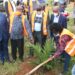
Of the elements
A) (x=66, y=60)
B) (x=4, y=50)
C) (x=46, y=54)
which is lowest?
(x=4, y=50)

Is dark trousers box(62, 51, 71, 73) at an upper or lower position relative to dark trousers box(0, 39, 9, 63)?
upper

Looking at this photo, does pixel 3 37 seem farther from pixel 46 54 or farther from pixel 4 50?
pixel 46 54

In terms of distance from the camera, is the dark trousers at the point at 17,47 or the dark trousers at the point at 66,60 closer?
the dark trousers at the point at 66,60

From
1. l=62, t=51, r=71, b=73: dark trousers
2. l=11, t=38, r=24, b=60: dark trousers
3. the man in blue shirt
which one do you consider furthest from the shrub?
the man in blue shirt

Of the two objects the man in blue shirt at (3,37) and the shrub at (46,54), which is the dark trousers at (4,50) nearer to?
the man in blue shirt at (3,37)

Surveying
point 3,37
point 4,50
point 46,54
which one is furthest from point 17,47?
point 46,54

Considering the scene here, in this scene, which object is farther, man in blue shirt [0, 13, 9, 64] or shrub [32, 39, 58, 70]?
man in blue shirt [0, 13, 9, 64]

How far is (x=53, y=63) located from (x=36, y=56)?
0.70 metres

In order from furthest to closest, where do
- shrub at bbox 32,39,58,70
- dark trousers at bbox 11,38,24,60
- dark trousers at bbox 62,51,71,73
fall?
dark trousers at bbox 11,38,24,60, shrub at bbox 32,39,58,70, dark trousers at bbox 62,51,71,73

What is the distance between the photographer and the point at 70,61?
36.8 feet

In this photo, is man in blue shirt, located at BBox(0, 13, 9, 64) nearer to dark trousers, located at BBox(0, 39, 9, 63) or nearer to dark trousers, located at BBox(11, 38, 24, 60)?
dark trousers, located at BBox(0, 39, 9, 63)

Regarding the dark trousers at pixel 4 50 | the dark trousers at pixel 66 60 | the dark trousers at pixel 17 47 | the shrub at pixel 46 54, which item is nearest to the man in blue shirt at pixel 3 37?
the dark trousers at pixel 4 50

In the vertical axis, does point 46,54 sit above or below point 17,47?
above

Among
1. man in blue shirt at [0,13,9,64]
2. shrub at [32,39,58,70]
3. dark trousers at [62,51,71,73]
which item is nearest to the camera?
dark trousers at [62,51,71,73]
